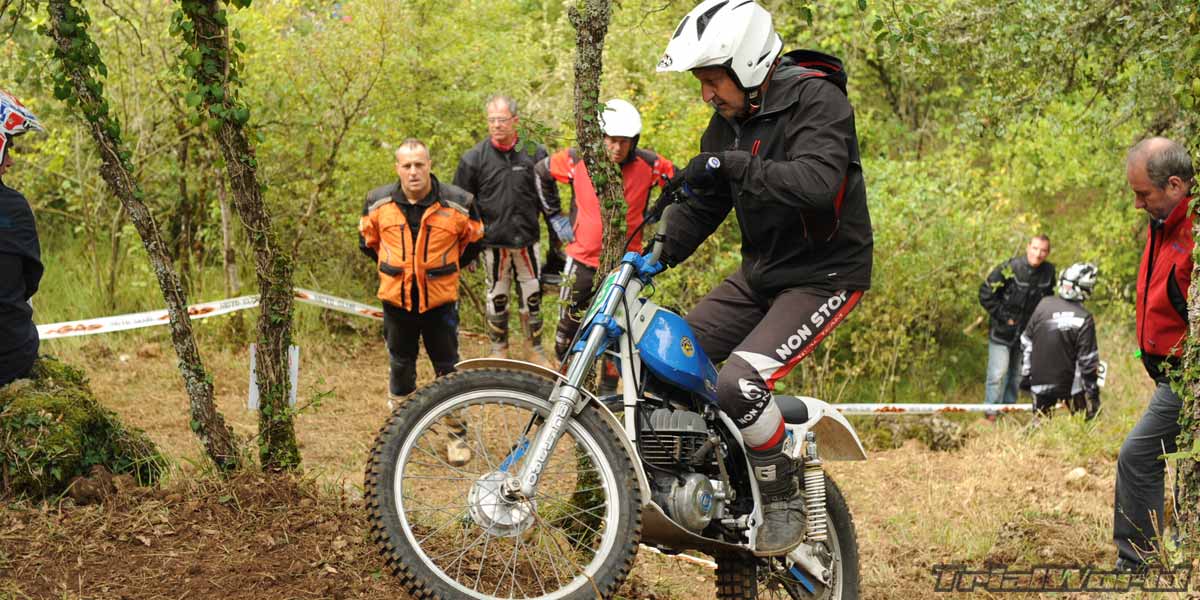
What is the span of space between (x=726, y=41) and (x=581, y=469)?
1514 millimetres

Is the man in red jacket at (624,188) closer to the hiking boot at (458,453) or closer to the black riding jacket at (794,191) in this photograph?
the black riding jacket at (794,191)

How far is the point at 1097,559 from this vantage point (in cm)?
625

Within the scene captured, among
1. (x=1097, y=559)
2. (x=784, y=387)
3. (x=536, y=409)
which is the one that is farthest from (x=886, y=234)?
(x=536, y=409)

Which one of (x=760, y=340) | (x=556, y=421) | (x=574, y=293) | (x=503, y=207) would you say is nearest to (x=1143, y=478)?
(x=760, y=340)

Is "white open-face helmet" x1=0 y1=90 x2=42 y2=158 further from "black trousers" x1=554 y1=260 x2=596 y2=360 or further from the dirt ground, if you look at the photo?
"black trousers" x1=554 y1=260 x2=596 y2=360

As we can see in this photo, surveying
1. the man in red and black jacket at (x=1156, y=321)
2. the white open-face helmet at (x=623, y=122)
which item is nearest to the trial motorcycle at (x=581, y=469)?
the man in red and black jacket at (x=1156, y=321)

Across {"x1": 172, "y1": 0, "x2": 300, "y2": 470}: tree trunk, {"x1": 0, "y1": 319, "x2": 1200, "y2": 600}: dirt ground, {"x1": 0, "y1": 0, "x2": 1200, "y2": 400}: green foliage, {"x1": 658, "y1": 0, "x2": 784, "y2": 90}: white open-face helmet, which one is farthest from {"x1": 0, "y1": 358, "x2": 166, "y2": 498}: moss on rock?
{"x1": 0, "y1": 0, "x2": 1200, "y2": 400}: green foliage

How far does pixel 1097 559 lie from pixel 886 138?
45.2ft

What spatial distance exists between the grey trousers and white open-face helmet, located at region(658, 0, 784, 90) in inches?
114

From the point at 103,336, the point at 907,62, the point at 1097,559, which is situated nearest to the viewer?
the point at 1097,559

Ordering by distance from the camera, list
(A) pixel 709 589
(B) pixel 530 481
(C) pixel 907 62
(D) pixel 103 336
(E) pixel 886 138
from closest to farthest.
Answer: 1. (B) pixel 530 481
2. (A) pixel 709 589
3. (C) pixel 907 62
4. (D) pixel 103 336
5. (E) pixel 886 138

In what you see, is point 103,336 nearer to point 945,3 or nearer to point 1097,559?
point 945,3

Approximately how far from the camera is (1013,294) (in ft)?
38.9

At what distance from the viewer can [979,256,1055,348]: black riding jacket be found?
11.9 metres
